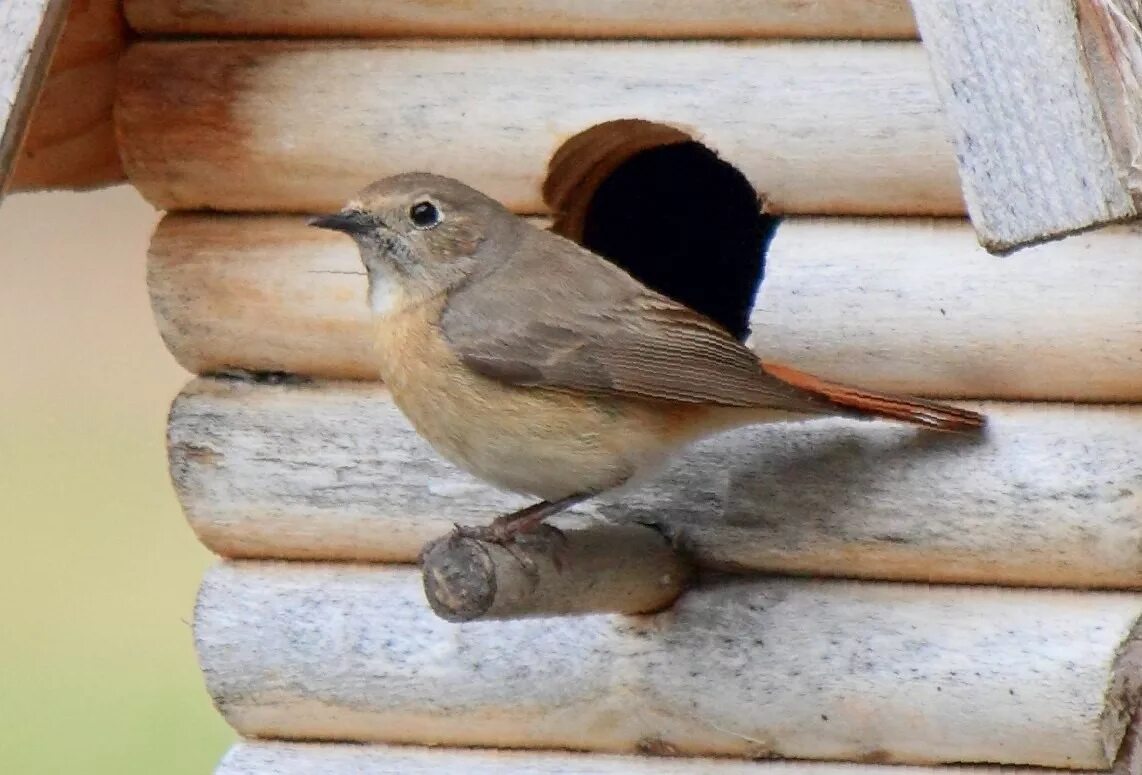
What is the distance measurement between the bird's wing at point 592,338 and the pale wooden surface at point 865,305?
20cm

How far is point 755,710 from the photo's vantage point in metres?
3.07

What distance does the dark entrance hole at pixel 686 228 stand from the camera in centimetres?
390

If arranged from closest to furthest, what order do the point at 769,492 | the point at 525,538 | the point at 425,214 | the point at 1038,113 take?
1. the point at 1038,113
2. the point at 525,538
3. the point at 425,214
4. the point at 769,492

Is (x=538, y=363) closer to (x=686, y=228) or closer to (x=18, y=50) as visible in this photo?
(x=18, y=50)

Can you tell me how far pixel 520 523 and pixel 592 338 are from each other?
0.93 feet

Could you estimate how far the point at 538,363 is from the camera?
2881mm

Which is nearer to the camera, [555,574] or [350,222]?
[555,574]

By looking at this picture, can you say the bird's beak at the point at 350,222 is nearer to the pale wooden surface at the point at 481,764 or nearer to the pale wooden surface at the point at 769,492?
the pale wooden surface at the point at 769,492


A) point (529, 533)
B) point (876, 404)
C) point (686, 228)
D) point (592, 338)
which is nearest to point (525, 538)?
point (529, 533)

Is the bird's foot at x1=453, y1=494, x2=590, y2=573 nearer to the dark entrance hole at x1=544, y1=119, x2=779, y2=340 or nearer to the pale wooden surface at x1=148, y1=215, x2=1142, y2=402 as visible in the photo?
the pale wooden surface at x1=148, y1=215, x2=1142, y2=402

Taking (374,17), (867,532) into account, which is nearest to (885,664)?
(867,532)

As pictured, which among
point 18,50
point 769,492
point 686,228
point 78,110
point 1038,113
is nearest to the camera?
point 1038,113

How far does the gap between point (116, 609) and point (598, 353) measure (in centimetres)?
304

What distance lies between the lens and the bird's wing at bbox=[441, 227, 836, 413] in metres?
2.84
